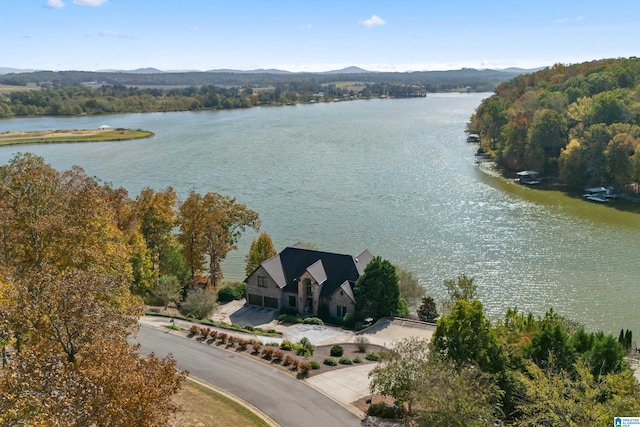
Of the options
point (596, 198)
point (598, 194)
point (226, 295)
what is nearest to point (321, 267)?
point (226, 295)

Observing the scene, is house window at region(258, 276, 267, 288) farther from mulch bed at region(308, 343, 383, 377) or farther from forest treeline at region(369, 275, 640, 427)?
forest treeline at region(369, 275, 640, 427)

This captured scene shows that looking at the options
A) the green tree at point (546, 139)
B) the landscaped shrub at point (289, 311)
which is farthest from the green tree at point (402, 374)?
the green tree at point (546, 139)

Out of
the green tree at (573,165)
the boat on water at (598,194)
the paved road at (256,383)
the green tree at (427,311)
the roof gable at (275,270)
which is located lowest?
the green tree at (427,311)

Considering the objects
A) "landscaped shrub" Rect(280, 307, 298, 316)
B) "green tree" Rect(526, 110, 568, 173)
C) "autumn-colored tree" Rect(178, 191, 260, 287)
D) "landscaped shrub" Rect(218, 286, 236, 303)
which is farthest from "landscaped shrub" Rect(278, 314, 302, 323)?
"green tree" Rect(526, 110, 568, 173)

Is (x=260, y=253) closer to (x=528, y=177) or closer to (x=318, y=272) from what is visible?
(x=318, y=272)

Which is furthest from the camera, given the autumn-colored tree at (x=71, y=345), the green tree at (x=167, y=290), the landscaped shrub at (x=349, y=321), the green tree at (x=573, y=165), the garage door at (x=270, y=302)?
the green tree at (x=573, y=165)

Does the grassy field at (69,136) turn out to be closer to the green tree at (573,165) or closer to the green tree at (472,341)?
the green tree at (573,165)

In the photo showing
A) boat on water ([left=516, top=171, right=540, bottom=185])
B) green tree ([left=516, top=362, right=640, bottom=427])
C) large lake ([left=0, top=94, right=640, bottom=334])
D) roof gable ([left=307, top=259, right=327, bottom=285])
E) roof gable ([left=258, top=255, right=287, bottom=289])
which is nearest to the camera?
green tree ([left=516, top=362, right=640, bottom=427])
